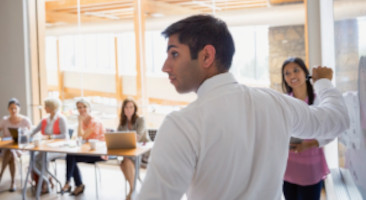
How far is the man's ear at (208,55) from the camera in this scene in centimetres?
108

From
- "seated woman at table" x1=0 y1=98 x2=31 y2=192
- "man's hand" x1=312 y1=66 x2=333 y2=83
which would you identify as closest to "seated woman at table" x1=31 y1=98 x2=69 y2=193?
"seated woman at table" x1=0 y1=98 x2=31 y2=192

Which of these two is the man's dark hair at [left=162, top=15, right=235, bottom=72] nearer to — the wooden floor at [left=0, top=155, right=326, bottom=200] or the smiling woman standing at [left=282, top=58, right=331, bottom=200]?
the smiling woman standing at [left=282, top=58, right=331, bottom=200]

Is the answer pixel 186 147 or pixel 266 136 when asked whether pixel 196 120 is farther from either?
pixel 266 136

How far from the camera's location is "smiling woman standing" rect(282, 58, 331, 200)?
2516mm

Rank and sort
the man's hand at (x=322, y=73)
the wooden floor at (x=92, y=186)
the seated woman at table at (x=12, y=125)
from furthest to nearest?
the seated woman at table at (x=12, y=125), the wooden floor at (x=92, y=186), the man's hand at (x=322, y=73)

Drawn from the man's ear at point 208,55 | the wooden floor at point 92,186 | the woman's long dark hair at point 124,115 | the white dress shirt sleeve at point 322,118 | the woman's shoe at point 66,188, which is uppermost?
the man's ear at point 208,55

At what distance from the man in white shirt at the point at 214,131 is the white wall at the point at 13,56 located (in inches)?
279

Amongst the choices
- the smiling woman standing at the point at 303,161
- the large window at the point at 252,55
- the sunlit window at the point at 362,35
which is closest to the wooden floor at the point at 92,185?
the large window at the point at 252,55

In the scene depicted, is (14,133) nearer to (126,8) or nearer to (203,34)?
(126,8)

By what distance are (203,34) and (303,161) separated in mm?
1799

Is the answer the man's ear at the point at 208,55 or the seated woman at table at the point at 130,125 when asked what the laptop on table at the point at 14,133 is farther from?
the man's ear at the point at 208,55

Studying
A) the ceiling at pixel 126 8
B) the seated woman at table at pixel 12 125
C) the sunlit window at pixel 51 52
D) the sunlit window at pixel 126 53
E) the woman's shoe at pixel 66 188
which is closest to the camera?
the woman's shoe at pixel 66 188

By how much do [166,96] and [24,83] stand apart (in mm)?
3043

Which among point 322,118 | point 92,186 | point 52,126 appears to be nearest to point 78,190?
point 92,186
